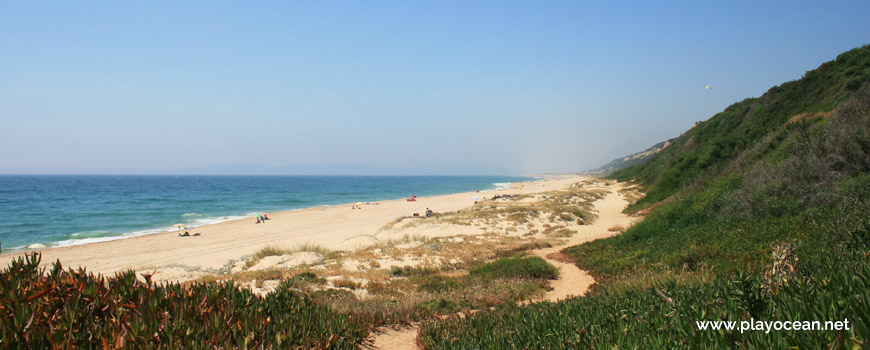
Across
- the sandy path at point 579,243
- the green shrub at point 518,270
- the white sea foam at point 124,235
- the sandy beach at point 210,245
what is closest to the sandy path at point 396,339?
the sandy path at point 579,243

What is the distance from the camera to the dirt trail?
529cm

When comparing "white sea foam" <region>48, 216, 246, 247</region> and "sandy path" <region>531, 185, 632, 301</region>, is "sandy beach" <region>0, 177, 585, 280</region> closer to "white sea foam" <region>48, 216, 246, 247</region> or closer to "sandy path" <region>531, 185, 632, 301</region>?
"white sea foam" <region>48, 216, 246, 247</region>

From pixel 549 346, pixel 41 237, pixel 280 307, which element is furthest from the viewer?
pixel 41 237

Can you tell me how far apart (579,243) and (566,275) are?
695cm

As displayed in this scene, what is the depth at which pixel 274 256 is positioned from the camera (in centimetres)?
1611

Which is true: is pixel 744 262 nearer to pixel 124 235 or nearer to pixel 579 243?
pixel 579 243

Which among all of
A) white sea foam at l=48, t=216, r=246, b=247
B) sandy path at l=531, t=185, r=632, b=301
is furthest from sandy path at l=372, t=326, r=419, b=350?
white sea foam at l=48, t=216, r=246, b=247

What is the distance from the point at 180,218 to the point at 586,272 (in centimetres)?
4062

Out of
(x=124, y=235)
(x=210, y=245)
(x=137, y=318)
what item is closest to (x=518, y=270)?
(x=137, y=318)

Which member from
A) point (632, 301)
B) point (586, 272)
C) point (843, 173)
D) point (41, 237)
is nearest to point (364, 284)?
point (586, 272)

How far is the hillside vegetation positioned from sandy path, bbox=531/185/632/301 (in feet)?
1.82

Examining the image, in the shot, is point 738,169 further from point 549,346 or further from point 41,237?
point 41,237

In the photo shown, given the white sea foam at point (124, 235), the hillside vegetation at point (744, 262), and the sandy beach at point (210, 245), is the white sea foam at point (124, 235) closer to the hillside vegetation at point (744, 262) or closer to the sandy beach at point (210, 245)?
the sandy beach at point (210, 245)

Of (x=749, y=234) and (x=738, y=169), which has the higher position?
(x=738, y=169)
